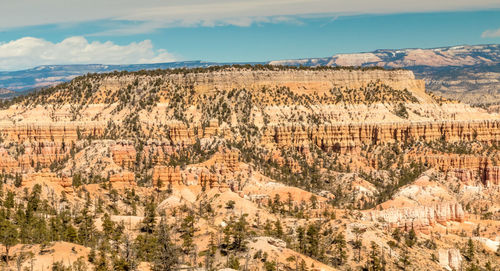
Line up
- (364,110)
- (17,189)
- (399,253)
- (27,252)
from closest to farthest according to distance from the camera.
A: (27,252) → (399,253) → (17,189) → (364,110)

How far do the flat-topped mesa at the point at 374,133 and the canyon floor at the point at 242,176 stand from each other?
1.14 feet

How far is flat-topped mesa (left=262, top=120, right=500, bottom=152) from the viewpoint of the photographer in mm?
175000

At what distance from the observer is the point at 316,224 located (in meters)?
101

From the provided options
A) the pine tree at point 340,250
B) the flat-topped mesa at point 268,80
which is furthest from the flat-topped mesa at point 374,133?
the pine tree at point 340,250

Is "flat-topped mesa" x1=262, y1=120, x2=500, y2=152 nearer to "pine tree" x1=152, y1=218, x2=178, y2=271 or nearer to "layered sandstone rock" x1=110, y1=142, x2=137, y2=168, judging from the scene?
"layered sandstone rock" x1=110, y1=142, x2=137, y2=168

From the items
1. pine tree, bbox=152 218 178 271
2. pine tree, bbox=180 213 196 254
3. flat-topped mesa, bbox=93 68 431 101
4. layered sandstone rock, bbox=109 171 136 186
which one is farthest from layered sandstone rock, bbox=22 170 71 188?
flat-topped mesa, bbox=93 68 431 101

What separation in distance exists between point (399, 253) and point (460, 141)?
95405 mm

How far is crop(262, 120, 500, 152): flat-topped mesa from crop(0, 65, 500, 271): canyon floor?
348 mm

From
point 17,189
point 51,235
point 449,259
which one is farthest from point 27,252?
point 449,259

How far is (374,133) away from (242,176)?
2089 inches

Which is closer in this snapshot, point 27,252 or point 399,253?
point 27,252

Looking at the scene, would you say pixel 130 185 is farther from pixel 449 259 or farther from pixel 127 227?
pixel 449 259

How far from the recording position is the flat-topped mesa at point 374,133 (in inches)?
6890

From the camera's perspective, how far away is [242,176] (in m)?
141
